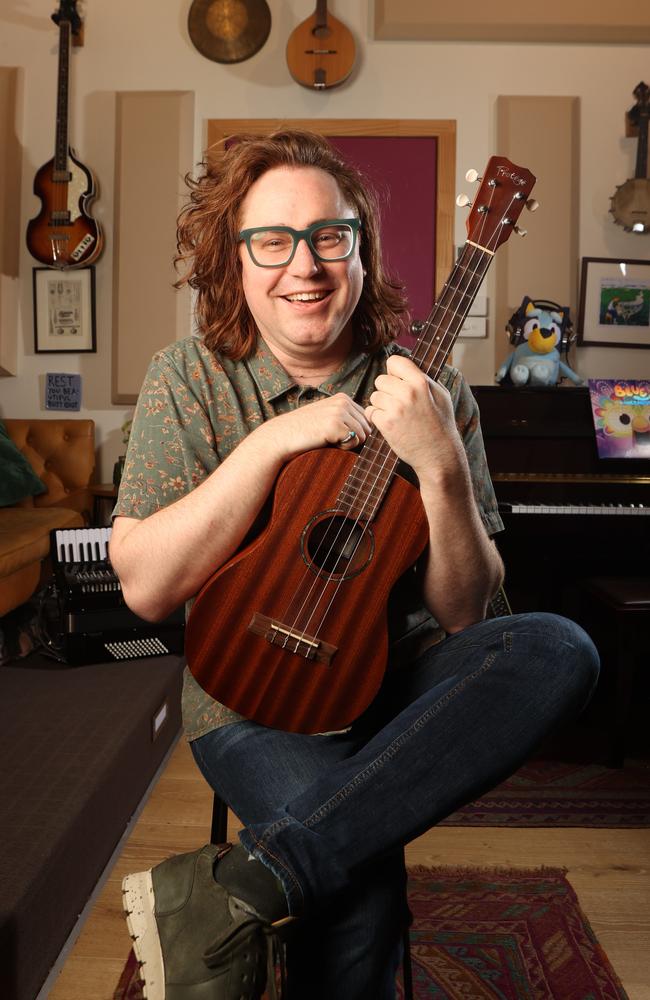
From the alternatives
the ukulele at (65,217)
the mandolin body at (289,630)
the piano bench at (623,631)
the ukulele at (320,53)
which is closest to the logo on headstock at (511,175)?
the mandolin body at (289,630)

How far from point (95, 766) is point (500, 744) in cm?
126

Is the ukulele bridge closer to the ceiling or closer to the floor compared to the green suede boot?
closer to the ceiling

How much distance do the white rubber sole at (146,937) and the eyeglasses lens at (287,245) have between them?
0.88m

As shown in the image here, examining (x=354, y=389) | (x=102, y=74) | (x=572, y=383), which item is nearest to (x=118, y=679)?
(x=354, y=389)

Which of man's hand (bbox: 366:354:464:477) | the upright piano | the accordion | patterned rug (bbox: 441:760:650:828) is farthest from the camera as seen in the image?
the upright piano

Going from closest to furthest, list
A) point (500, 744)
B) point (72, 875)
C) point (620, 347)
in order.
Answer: point (500, 744) < point (72, 875) < point (620, 347)

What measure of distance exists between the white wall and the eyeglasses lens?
10.00ft

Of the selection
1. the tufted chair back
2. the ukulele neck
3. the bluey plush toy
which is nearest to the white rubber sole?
the ukulele neck

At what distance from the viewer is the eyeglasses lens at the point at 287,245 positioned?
4.14 ft

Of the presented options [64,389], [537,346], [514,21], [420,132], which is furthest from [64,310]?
[514,21]

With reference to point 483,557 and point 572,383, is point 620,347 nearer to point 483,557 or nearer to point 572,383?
point 572,383

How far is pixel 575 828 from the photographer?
2234mm

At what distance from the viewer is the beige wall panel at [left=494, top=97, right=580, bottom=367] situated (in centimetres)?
412

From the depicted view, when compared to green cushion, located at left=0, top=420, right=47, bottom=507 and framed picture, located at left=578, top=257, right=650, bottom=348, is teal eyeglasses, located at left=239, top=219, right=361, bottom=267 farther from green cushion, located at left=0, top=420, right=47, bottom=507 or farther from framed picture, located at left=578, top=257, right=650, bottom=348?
framed picture, located at left=578, top=257, right=650, bottom=348
